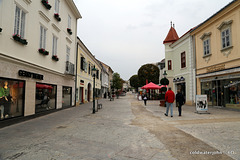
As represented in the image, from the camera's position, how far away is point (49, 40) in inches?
408

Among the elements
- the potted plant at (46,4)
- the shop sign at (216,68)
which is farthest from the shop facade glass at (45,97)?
the shop sign at (216,68)

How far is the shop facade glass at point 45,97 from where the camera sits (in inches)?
355

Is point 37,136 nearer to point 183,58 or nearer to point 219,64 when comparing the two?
point 219,64

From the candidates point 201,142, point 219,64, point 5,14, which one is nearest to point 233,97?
point 219,64

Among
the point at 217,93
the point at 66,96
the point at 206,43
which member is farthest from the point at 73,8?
the point at 217,93

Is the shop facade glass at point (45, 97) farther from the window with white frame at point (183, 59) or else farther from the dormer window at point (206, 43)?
the window with white frame at point (183, 59)

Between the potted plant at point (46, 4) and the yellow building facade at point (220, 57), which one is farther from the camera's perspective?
the yellow building facade at point (220, 57)

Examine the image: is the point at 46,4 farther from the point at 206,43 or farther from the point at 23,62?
the point at 206,43

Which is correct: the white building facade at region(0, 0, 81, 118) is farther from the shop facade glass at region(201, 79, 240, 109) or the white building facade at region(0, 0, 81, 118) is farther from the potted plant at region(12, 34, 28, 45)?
the shop facade glass at region(201, 79, 240, 109)

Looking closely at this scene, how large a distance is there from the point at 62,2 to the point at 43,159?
13.0 metres

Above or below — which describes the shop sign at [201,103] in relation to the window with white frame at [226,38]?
below

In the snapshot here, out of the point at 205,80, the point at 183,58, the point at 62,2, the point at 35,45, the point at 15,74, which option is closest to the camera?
the point at 15,74

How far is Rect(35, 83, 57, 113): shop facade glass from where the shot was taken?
9.02 meters

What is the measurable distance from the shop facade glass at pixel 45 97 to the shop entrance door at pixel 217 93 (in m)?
14.3
